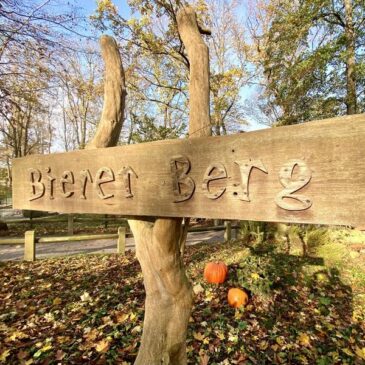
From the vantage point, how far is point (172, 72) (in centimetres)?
1412

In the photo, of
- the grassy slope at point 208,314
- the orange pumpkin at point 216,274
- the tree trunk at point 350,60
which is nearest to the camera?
the grassy slope at point 208,314

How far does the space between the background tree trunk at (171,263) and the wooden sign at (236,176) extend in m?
0.23

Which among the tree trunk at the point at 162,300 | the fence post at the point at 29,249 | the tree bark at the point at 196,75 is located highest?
the tree bark at the point at 196,75

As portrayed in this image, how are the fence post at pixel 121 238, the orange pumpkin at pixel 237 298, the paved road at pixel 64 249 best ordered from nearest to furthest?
the orange pumpkin at pixel 237 298, the fence post at pixel 121 238, the paved road at pixel 64 249

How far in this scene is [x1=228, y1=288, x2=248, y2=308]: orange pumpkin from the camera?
3.71 meters

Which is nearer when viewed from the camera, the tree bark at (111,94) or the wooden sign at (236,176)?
the wooden sign at (236,176)

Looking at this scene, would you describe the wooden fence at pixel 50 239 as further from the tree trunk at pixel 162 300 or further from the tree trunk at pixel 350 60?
the tree trunk at pixel 350 60

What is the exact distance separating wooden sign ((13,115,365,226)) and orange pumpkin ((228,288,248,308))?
10.1 ft

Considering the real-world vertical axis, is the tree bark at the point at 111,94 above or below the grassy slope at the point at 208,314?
above

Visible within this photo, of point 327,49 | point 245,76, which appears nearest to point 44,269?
point 327,49

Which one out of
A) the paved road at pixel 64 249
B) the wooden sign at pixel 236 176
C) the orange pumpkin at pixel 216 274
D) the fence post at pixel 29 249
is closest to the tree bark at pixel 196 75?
the wooden sign at pixel 236 176

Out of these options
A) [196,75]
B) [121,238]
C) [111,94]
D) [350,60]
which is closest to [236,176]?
[196,75]

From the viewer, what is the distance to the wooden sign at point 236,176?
0.72m

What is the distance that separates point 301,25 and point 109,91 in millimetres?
10640
